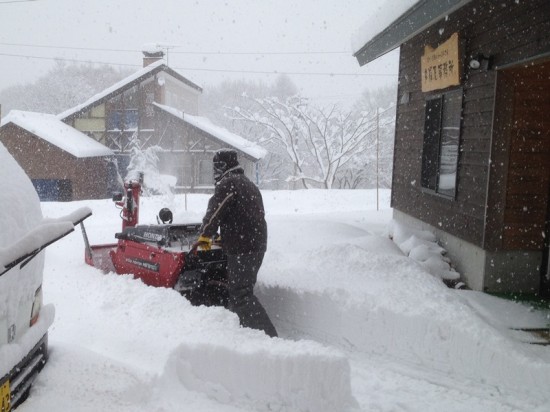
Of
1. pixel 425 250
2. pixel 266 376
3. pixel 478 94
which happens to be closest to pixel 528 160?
pixel 478 94

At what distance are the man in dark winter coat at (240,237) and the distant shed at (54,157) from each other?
63.2 feet

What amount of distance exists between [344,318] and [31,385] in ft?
10.1

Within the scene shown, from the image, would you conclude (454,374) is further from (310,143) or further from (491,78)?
(310,143)

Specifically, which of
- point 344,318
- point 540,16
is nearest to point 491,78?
point 540,16

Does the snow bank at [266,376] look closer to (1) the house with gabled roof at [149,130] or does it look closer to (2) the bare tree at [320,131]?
(1) the house with gabled roof at [149,130]

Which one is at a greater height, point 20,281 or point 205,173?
point 20,281

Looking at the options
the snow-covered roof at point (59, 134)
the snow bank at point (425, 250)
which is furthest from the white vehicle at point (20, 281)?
the snow-covered roof at point (59, 134)

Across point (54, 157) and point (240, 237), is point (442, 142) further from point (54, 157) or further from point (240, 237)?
point (54, 157)

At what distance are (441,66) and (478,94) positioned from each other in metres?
1.18

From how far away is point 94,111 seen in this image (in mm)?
24453

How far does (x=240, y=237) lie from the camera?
4441 millimetres

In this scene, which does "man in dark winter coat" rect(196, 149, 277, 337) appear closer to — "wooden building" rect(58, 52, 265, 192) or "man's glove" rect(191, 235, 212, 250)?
"man's glove" rect(191, 235, 212, 250)

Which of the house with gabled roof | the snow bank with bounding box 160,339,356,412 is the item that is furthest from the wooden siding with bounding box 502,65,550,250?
the house with gabled roof

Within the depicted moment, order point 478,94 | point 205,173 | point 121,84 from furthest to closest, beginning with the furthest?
point 205,173 → point 121,84 → point 478,94
